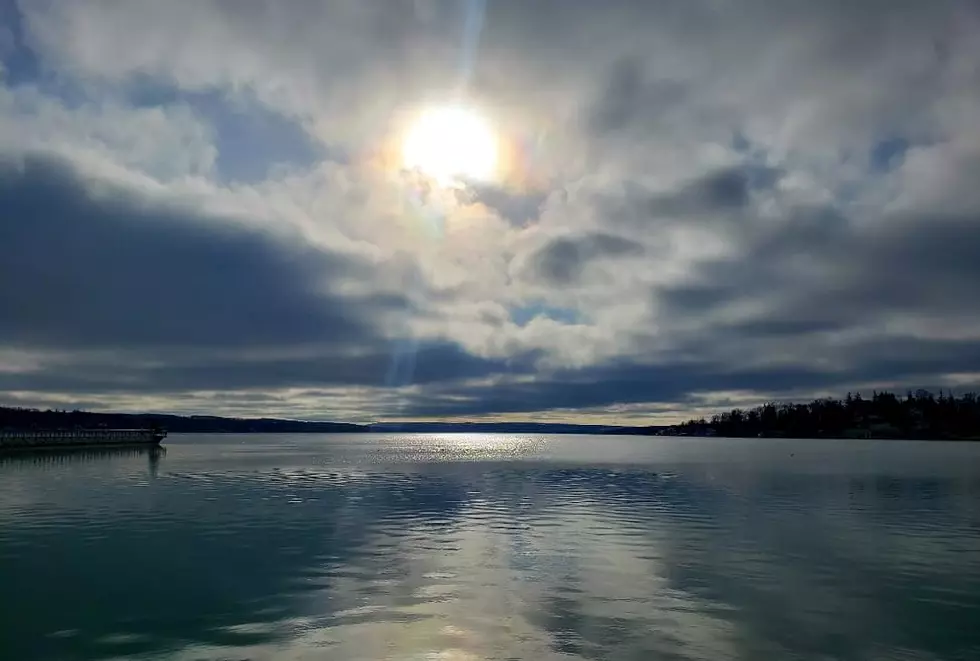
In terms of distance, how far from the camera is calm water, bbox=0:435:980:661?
20.5 m

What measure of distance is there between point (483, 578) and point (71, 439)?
139 metres

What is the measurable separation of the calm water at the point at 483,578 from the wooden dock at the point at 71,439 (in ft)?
252

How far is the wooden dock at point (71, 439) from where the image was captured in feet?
405

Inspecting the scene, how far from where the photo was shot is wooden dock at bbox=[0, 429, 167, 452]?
405 feet

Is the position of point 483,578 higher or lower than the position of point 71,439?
lower

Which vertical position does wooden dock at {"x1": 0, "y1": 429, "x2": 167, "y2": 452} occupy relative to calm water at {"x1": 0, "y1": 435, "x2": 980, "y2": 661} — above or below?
above

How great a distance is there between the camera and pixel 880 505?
57.5 meters

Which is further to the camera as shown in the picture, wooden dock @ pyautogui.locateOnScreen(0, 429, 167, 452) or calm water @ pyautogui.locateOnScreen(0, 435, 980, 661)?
wooden dock @ pyautogui.locateOnScreen(0, 429, 167, 452)

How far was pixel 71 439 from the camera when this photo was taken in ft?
455

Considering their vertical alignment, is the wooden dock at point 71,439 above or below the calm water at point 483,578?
above

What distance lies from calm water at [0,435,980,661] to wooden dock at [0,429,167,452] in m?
76.9

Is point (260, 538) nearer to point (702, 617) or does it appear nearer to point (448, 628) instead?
point (448, 628)

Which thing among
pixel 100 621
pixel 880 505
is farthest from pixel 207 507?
pixel 880 505

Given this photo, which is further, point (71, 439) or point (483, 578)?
point (71, 439)
